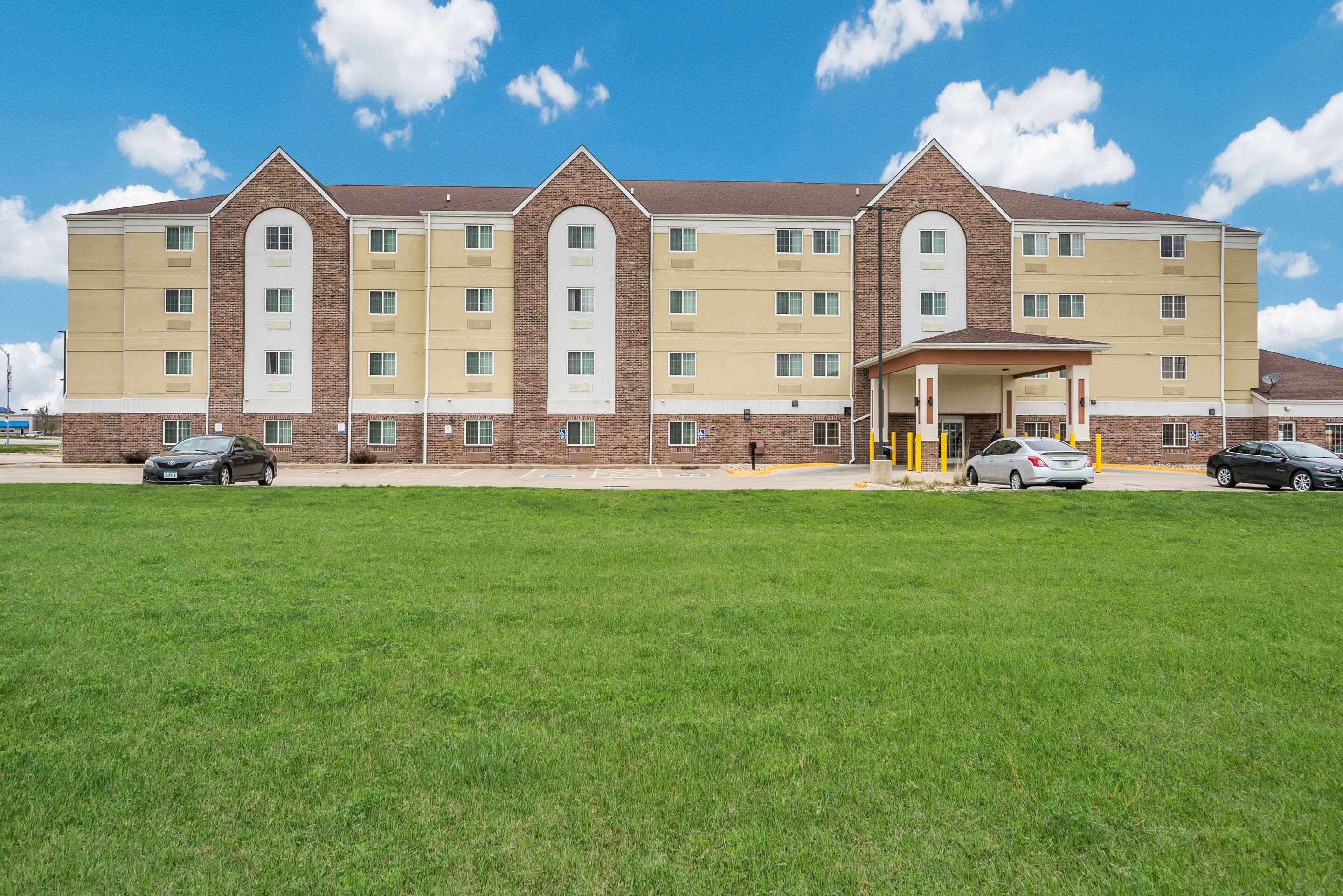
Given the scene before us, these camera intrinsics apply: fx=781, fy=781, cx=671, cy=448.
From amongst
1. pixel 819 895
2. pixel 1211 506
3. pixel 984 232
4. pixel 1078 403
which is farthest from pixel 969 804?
pixel 984 232

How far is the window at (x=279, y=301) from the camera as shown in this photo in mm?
38250

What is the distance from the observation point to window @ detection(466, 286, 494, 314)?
125 ft

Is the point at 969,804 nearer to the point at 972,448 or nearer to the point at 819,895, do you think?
the point at 819,895

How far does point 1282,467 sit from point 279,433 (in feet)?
131

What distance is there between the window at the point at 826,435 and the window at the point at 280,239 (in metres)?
27.3

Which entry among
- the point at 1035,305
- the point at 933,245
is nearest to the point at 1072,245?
the point at 1035,305

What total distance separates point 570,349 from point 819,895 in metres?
36.3

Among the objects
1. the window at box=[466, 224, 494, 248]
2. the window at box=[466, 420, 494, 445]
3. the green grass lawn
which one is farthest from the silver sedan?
the window at box=[466, 224, 494, 248]

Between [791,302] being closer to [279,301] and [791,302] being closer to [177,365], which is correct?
[279,301]

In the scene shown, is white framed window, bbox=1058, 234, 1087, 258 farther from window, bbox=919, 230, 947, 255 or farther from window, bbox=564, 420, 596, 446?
window, bbox=564, 420, 596, 446

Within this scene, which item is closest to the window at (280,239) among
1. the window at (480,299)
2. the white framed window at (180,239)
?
the white framed window at (180,239)

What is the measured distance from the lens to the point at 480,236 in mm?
38156

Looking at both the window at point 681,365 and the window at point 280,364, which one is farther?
the window at point 681,365

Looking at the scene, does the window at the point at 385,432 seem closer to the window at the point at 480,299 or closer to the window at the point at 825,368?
the window at the point at 480,299
